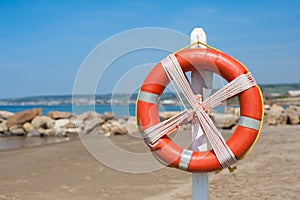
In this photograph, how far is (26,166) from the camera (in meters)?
7.11

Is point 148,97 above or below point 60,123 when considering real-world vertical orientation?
above

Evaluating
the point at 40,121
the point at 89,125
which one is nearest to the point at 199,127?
the point at 89,125

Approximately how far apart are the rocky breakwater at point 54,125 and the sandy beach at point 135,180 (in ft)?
18.4

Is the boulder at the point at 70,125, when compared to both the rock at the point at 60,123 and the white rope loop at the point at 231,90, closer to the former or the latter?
the rock at the point at 60,123

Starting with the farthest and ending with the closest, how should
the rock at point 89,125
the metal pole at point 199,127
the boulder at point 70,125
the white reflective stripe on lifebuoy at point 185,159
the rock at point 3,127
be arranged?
the rock at point 3,127
the boulder at point 70,125
the rock at point 89,125
the metal pole at point 199,127
the white reflective stripe on lifebuoy at point 185,159

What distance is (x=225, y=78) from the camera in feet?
10.1

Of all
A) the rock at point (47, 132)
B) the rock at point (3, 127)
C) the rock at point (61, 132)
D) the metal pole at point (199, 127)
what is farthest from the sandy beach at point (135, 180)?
the rock at point (3, 127)

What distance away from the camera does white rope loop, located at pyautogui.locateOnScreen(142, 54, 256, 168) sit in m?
2.94

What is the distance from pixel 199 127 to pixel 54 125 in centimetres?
1310

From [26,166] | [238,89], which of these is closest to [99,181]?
[26,166]

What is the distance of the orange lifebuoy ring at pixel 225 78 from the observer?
2945 millimetres

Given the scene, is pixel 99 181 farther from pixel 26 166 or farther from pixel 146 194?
pixel 26 166

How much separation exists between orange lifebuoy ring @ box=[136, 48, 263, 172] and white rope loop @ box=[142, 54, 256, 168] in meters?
0.04

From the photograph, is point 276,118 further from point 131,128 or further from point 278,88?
point 278,88
